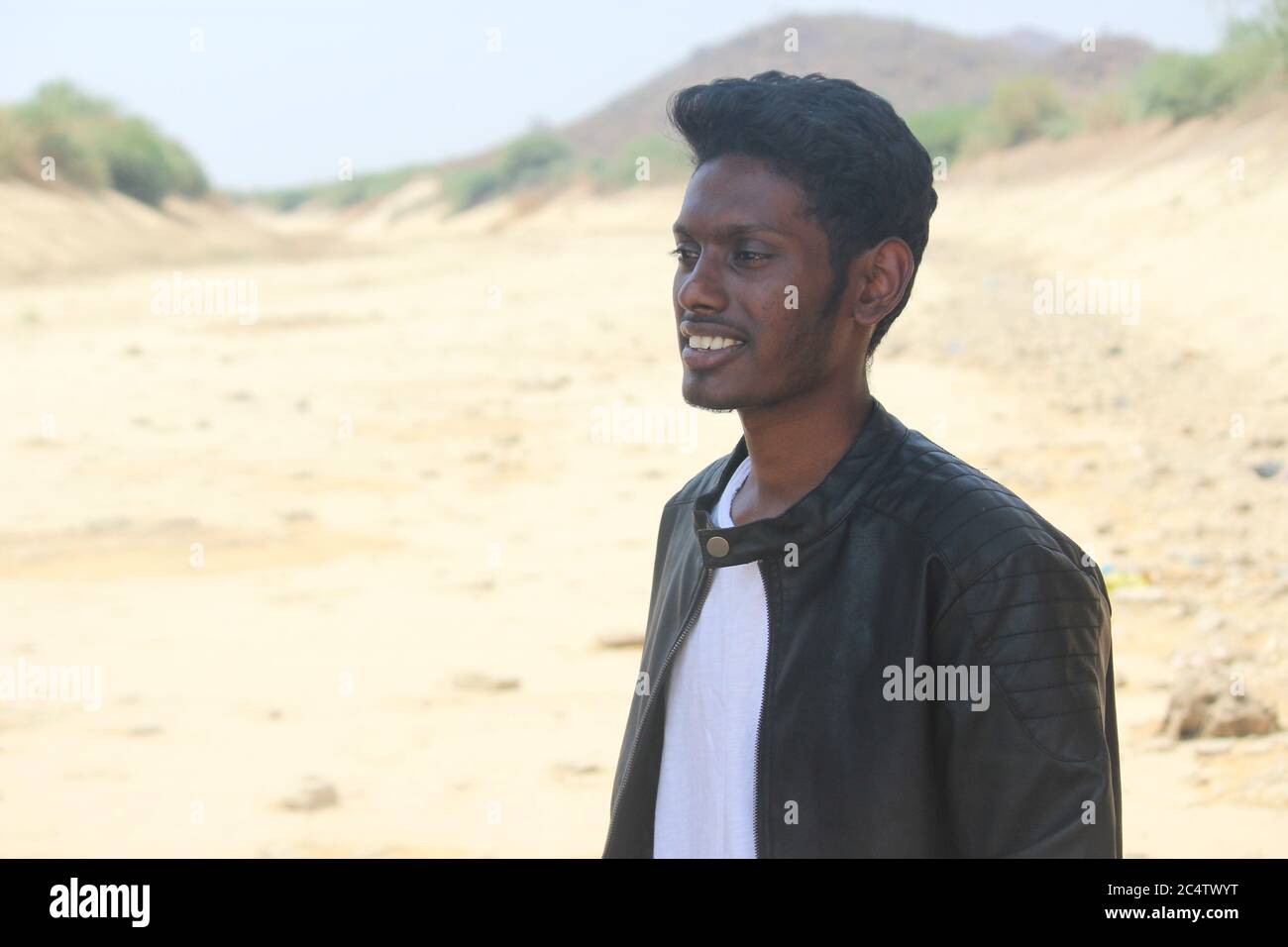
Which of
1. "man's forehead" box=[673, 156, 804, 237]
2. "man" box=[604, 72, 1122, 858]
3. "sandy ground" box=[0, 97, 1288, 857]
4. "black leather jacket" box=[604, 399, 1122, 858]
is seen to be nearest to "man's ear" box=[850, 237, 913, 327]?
"man" box=[604, 72, 1122, 858]

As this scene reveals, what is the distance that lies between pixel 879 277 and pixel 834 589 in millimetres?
441

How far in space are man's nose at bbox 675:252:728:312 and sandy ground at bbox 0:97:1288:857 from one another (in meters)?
2.53

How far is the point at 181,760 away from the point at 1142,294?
515 inches

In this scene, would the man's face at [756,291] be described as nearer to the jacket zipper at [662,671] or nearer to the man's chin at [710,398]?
the man's chin at [710,398]

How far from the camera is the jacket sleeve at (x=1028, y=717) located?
5.31ft

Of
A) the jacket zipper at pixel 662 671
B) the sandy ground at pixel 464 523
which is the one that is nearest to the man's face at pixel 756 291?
the jacket zipper at pixel 662 671

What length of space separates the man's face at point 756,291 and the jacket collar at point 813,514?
115 mm

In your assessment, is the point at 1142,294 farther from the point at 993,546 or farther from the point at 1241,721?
the point at 993,546

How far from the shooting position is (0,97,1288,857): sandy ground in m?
4.51

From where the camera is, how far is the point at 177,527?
25.9 feet

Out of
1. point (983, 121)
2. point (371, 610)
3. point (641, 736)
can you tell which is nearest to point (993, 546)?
point (641, 736)

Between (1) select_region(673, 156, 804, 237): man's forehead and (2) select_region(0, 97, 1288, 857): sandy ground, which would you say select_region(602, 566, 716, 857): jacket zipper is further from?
(2) select_region(0, 97, 1288, 857): sandy ground

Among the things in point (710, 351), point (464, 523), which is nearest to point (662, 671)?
point (710, 351)

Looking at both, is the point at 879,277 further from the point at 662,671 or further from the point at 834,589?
the point at 662,671
